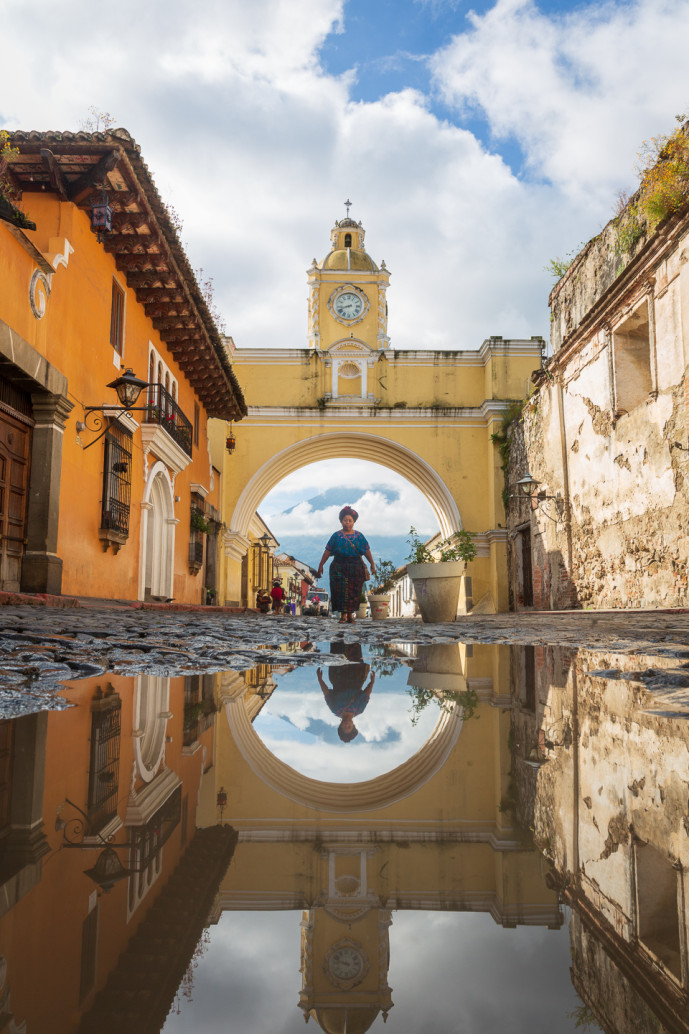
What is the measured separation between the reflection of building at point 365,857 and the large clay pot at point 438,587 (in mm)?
9451

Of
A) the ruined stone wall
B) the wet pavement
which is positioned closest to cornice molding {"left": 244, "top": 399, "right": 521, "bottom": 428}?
the ruined stone wall

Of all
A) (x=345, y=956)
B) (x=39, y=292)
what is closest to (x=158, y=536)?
(x=39, y=292)

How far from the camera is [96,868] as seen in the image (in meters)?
0.82

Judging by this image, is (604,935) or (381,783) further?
(381,783)

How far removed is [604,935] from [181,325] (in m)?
13.7

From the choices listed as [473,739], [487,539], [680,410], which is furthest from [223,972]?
[487,539]

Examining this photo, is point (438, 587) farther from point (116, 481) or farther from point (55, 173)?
point (55, 173)

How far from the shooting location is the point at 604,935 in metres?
0.70

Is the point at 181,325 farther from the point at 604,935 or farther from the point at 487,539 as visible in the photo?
the point at 604,935

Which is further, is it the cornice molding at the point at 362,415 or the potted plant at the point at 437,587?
the cornice molding at the point at 362,415

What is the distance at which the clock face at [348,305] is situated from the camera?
77.2 feet

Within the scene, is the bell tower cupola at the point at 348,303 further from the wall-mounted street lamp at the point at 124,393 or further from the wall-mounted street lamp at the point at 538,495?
the wall-mounted street lamp at the point at 124,393

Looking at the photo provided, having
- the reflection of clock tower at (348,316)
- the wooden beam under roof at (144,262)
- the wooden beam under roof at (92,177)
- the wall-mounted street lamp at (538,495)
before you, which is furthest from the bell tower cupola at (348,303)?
the wooden beam under roof at (92,177)

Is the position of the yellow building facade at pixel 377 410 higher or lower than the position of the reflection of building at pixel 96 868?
higher
